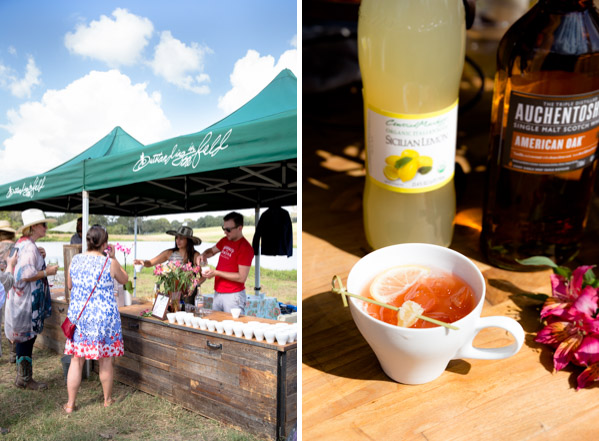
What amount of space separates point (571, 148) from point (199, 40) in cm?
102

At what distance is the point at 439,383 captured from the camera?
52cm

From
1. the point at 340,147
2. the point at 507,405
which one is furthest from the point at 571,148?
the point at 340,147

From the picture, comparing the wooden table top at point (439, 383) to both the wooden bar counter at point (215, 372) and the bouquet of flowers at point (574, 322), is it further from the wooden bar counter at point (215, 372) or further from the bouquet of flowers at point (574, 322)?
the wooden bar counter at point (215, 372)

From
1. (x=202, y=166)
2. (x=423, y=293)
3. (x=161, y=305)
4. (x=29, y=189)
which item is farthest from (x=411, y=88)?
(x=29, y=189)

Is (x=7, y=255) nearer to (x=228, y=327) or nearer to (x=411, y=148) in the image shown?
(x=228, y=327)

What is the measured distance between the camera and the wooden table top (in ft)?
1.53

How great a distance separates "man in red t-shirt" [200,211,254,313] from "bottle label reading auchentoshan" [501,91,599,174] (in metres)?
0.74

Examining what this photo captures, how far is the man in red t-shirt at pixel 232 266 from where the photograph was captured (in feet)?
4.08

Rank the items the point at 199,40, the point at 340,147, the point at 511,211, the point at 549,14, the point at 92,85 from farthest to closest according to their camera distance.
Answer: the point at 199,40 < the point at 92,85 < the point at 340,147 < the point at 511,211 < the point at 549,14

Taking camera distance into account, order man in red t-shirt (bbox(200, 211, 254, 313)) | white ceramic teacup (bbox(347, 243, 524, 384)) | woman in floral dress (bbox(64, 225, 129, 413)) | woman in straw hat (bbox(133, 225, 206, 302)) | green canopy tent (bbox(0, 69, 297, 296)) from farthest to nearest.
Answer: woman in straw hat (bbox(133, 225, 206, 302))
man in red t-shirt (bbox(200, 211, 254, 313))
woman in floral dress (bbox(64, 225, 129, 413))
green canopy tent (bbox(0, 69, 297, 296))
white ceramic teacup (bbox(347, 243, 524, 384))

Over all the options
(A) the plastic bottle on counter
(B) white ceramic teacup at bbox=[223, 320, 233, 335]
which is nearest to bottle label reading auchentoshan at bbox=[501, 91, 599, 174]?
(A) the plastic bottle on counter

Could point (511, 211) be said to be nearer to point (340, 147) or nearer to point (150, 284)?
point (340, 147)

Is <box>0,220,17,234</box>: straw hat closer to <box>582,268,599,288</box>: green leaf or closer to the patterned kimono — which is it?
the patterned kimono

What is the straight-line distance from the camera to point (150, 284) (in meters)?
1.48
